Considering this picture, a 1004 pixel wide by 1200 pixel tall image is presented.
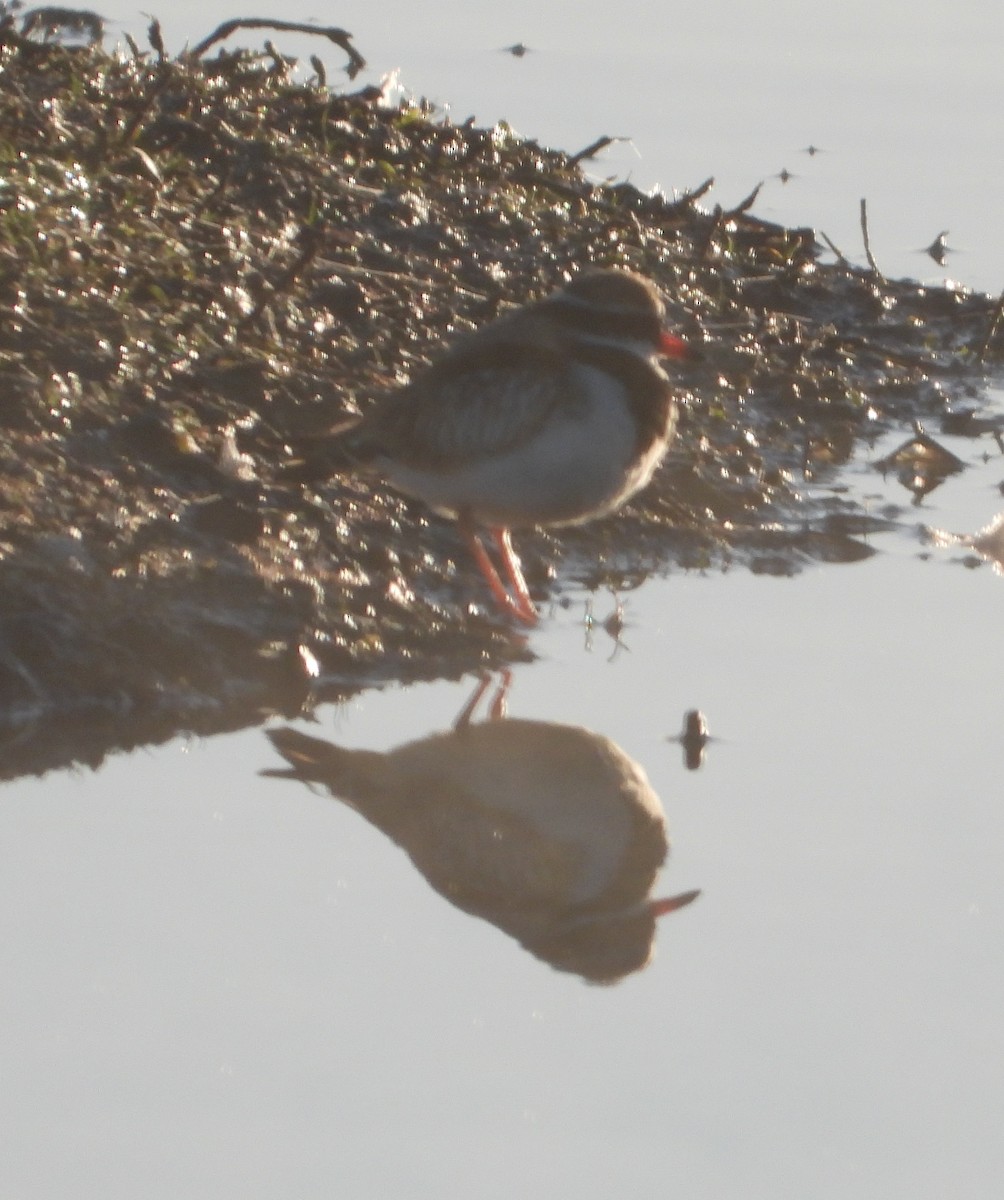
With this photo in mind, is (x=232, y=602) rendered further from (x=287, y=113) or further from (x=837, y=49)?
(x=837, y=49)

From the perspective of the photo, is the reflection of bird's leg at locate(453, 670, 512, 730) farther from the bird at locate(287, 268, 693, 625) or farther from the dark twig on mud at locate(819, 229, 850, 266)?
the dark twig on mud at locate(819, 229, 850, 266)

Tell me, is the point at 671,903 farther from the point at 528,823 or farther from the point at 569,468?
the point at 569,468

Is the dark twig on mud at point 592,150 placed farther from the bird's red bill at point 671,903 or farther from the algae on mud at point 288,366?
the bird's red bill at point 671,903

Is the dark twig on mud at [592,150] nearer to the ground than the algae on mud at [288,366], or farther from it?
farther from it

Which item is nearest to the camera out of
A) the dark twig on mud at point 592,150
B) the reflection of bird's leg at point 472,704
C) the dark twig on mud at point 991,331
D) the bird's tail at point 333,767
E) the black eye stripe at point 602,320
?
the bird's tail at point 333,767

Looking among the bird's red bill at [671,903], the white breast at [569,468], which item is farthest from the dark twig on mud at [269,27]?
the bird's red bill at [671,903]

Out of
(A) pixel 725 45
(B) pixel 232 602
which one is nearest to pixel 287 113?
(B) pixel 232 602
